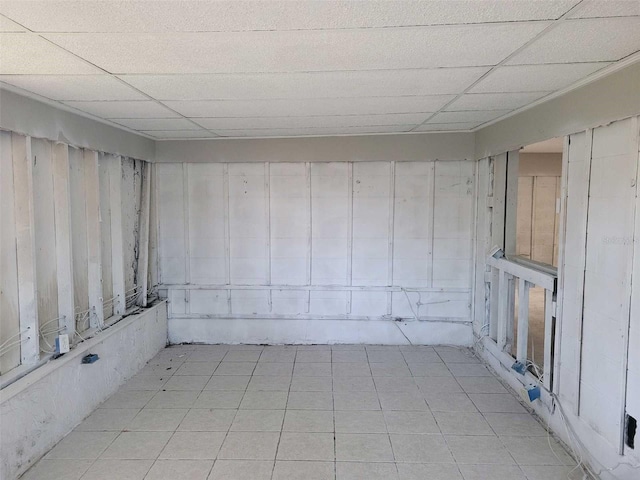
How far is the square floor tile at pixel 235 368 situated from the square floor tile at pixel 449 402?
1.71 metres

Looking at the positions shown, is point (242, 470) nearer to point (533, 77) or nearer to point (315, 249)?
point (315, 249)

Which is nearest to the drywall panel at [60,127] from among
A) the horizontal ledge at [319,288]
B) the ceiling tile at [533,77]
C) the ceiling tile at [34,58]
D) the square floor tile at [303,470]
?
the ceiling tile at [34,58]

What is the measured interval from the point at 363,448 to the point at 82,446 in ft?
6.28

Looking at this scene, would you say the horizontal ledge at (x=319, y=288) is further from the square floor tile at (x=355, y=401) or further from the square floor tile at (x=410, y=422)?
the square floor tile at (x=410, y=422)

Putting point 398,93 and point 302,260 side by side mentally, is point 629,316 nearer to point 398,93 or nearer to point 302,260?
point 398,93

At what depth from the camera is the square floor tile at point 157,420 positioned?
10.1 feet

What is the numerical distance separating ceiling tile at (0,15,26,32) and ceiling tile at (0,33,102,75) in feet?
0.14

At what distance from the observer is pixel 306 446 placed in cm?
284

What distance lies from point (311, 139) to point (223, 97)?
1900 millimetres

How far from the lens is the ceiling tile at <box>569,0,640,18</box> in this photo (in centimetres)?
149

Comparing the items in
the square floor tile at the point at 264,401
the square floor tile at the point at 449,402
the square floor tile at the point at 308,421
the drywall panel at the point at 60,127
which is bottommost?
the square floor tile at the point at 308,421

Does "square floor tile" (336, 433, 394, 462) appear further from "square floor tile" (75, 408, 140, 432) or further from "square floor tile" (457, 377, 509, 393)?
"square floor tile" (75, 408, 140, 432)

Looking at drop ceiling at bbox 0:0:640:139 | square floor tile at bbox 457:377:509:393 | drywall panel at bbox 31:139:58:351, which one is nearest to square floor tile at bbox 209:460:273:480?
drywall panel at bbox 31:139:58:351

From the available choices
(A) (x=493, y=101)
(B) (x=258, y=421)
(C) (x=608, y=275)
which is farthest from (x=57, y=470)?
(A) (x=493, y=101)
